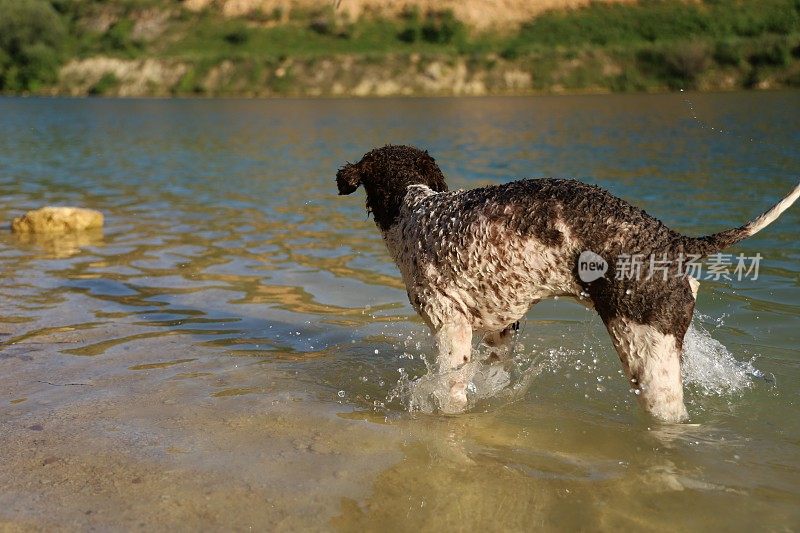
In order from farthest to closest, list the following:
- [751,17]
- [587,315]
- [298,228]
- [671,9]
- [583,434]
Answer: [671,9], [751,17], [298,228], [587,315], [583,434]

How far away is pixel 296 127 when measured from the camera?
35375 mm

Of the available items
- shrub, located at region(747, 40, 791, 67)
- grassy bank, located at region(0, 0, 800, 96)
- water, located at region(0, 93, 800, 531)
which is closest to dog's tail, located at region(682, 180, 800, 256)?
water, located at region(0, 93, 800, 531)

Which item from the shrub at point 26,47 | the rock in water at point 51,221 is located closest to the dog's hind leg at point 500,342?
the rock in water at point 51,221

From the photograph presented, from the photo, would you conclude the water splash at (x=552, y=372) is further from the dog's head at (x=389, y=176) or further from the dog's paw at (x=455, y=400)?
the dog's head at (x=389, y=176)

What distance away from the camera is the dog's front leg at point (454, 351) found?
5531 millimetres

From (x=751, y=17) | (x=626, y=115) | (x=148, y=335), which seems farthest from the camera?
(x=751, y=17)

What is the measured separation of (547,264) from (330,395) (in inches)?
79.1

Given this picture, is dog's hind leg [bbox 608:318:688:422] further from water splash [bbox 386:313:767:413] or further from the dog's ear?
the dog's ear

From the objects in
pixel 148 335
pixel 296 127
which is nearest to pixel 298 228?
pixel 148 335

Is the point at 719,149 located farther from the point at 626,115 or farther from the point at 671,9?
the point at 671,9

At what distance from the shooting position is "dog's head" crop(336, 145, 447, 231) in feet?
20.2

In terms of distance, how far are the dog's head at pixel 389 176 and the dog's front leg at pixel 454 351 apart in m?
0.99

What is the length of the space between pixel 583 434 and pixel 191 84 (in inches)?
2750

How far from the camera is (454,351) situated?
18.2 ft
